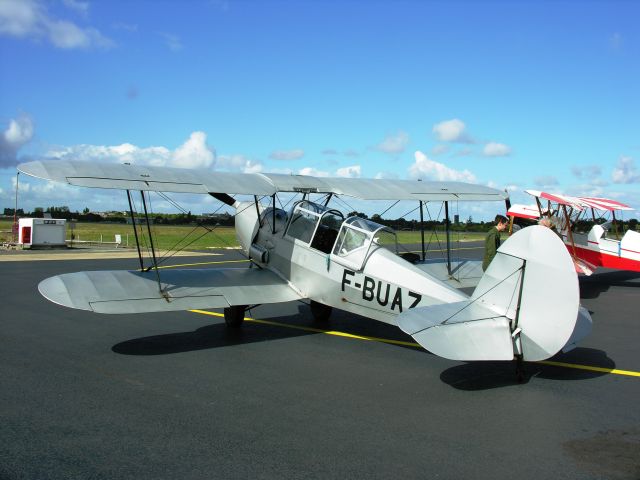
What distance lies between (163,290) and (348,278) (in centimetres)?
Result: 284

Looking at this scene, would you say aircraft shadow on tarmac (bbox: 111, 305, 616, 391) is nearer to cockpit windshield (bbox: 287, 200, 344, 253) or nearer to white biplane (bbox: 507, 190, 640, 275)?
cockpit windshield (bbox: 287, 200, 344, 253)

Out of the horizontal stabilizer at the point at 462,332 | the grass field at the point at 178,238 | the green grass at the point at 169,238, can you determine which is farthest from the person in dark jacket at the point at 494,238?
the green grass at the point at 169,238

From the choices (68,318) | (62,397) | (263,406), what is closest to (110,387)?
(62,397)

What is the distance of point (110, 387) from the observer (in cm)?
623

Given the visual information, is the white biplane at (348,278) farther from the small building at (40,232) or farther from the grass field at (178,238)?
the small building at (40,232)

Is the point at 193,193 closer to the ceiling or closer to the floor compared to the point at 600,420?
closer to the ceiling

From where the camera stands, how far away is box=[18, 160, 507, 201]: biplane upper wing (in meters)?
7.41

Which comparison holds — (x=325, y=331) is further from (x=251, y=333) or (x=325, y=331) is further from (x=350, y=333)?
(x=251, y=333)

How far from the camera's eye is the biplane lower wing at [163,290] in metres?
7.74

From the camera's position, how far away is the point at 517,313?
609 centimetres

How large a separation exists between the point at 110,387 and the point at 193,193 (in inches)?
122

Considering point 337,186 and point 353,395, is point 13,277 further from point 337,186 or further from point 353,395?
point 353,395

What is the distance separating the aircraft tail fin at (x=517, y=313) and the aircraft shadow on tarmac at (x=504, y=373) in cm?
66

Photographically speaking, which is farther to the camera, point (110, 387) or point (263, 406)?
point (110, 387)
